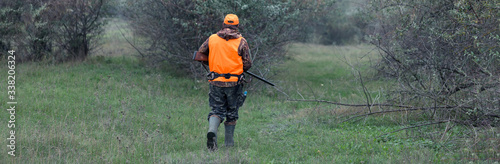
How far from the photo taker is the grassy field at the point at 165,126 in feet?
19.3

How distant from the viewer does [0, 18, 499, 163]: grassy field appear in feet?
19.3

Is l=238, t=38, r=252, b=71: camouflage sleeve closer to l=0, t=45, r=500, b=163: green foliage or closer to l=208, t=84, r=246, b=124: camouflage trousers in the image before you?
l=208, t=84, r=246, b=124: camouflage trousers

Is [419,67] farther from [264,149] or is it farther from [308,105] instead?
[264,149]

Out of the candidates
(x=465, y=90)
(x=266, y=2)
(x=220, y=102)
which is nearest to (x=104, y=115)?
(x=220, y=102)

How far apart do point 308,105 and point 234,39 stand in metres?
4.54

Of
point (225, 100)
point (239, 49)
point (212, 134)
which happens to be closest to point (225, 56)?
point (239, 49)

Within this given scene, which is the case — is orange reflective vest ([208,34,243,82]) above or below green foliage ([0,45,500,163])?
above

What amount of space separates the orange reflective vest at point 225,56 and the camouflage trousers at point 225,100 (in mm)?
184

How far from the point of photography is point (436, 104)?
25.0ft

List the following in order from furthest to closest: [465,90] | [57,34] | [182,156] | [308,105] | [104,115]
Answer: [57,34] → [308,105] → [104,115] → [465,90] → [182,156]

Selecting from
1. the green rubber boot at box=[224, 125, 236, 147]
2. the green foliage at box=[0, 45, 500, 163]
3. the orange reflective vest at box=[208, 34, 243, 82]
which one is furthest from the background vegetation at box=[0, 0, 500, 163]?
the orange reflective vest at box=[208, 34, 243, 82]

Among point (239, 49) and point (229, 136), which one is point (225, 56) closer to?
point (239, 49)

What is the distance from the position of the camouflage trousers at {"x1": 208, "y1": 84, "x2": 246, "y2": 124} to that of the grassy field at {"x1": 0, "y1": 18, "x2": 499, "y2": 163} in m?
0.50

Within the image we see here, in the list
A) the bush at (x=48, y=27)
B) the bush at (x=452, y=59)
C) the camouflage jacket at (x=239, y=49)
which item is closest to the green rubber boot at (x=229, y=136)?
the camouflage jacket at (x=239, y=49)
